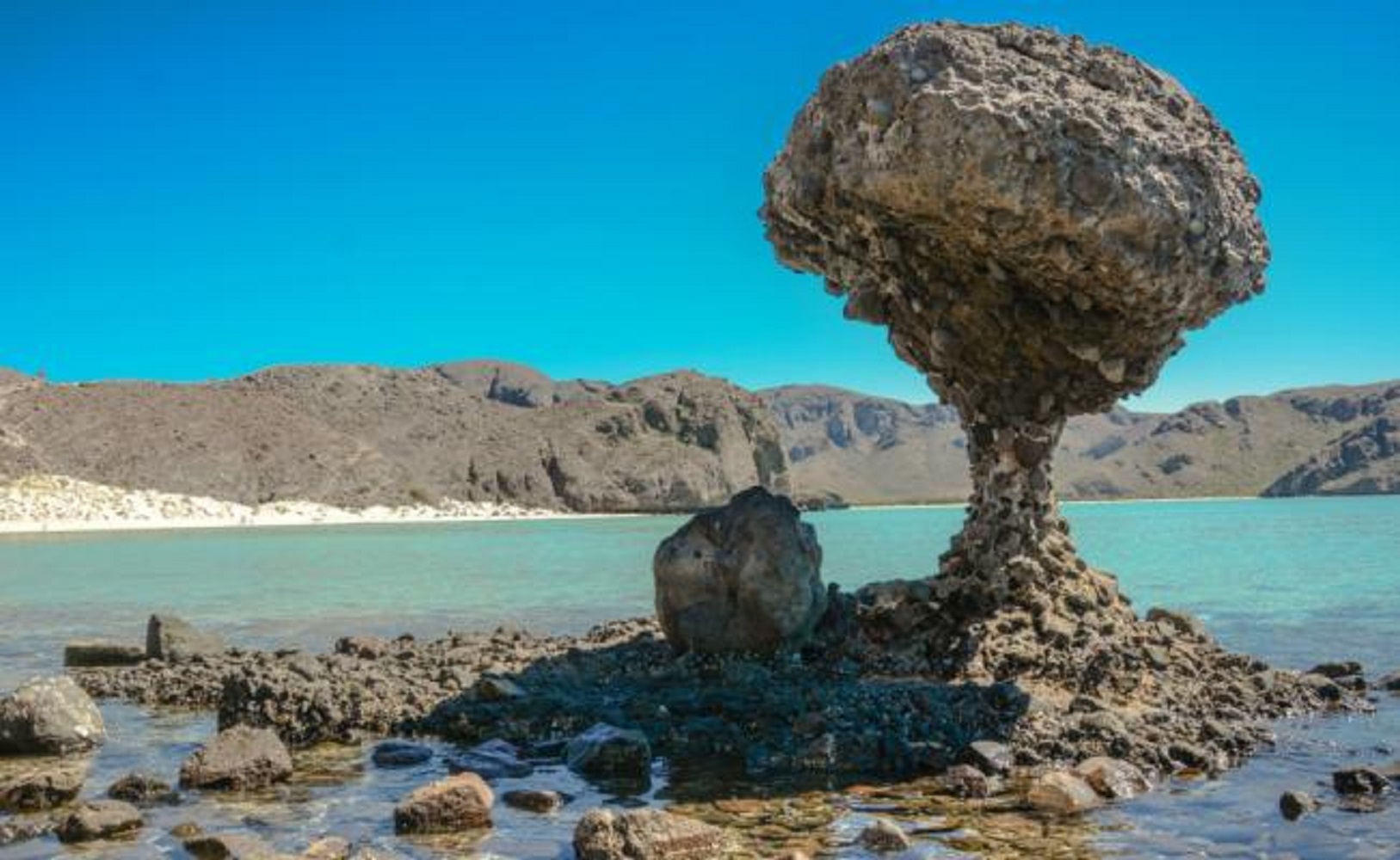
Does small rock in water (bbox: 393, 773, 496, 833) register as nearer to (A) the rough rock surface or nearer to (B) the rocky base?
(B) the rocky base

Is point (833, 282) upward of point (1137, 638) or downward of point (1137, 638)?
upward

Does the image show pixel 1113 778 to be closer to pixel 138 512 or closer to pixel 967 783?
pixel 967 783

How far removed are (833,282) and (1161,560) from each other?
3785 centimetres

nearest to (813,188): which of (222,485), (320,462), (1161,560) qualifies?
(1161,560)

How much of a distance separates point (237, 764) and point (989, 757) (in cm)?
682

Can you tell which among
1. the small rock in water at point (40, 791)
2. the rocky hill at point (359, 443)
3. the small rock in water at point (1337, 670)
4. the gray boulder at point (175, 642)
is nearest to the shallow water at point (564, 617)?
the small rock in water at point (40, 791)

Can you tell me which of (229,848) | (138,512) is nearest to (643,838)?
(229,848)

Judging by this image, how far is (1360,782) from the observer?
1022 cm

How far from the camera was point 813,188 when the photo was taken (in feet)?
44.9

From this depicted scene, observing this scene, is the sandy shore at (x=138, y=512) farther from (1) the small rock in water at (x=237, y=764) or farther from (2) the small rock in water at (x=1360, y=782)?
(2) the small rock in water at (x=1360, y=782)

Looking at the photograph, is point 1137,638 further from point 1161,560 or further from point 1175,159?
point 1161,560

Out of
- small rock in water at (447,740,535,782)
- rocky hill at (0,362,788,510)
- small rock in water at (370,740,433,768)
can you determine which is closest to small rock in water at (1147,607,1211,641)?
small rock in water at (447,740,535,782)

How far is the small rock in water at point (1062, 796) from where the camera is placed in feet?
31.7

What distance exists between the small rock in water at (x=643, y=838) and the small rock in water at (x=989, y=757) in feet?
10.5
